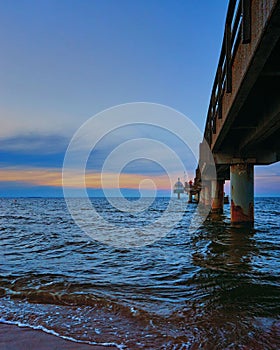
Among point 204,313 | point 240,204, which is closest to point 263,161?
point 240,204

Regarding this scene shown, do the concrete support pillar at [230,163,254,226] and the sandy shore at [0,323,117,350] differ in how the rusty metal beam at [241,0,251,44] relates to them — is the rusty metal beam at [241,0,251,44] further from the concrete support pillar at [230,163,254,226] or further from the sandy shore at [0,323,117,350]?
the concrete support pillar at [230,163,254,226]

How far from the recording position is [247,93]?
7074 millimetres

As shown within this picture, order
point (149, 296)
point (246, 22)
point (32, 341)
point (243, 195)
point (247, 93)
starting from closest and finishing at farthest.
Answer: point (32, 341) < point (246, 22) < point (149, 296) < point (247, 93) < point (243, 195)

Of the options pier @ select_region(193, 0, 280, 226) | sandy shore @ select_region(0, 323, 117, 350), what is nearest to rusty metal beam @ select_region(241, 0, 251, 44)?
pier @ select_region(193, 0, 280, 226)

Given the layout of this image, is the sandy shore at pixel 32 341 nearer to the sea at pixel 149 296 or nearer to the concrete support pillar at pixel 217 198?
the sea at pixel 149 296

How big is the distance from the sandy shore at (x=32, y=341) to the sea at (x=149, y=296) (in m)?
0.15

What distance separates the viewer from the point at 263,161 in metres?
15.8

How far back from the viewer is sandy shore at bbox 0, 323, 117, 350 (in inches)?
148

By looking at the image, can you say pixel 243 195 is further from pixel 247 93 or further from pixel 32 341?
pixel 32 341

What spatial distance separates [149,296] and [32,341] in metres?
2.35

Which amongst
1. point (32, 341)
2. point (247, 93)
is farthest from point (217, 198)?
point (32, 341)

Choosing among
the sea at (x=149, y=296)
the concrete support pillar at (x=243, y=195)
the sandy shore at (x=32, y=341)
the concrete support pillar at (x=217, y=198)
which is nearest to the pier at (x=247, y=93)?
the concrete support pillar at (x=243, y=195)

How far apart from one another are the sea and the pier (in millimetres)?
3991

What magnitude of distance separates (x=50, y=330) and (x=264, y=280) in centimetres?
455
